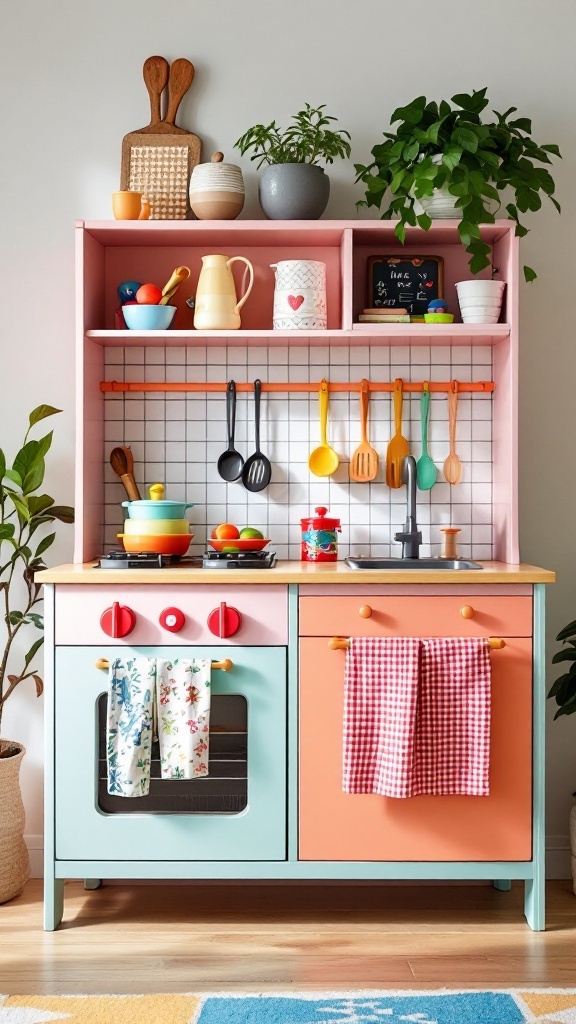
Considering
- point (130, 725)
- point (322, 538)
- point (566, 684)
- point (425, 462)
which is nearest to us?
point (130, 725)

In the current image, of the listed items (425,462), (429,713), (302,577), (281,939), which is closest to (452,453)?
(425,462)

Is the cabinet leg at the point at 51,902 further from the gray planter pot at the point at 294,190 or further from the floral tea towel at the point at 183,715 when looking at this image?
the gray planter pot at the point at 294,190

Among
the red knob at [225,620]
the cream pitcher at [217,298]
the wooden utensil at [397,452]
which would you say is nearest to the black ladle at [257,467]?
the cream pitcher at [217,298]

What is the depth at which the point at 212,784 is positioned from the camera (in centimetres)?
250

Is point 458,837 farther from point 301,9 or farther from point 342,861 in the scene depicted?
point 301,9

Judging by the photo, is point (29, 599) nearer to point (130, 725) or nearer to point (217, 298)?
point (130, 725)

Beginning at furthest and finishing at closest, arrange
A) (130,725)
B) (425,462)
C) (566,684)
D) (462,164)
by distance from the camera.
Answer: (425,462), (566,684), (462,164), (130,725)

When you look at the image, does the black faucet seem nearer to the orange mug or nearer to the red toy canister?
the red toy canister

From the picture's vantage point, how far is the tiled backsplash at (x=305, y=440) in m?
3.01

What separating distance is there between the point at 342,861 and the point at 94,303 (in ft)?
5.60

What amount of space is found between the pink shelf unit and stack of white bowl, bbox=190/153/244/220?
0.06 metres

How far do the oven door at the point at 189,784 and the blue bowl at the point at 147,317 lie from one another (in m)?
0.93

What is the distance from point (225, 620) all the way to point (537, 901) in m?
1.07

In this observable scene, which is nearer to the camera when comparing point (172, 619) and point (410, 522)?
point (172, 619)
